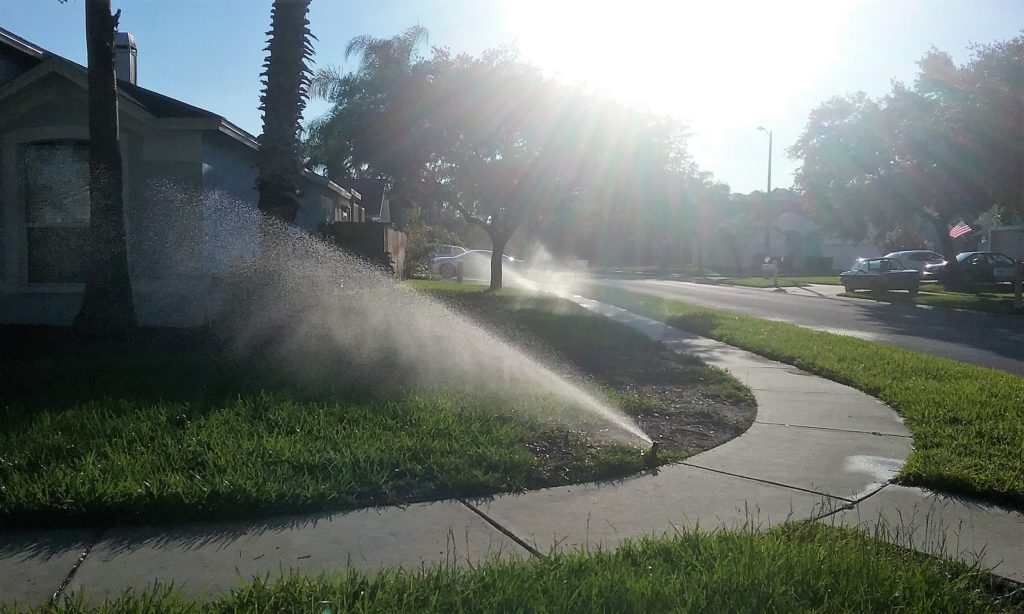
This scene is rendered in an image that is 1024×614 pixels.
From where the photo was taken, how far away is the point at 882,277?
28016 millimetres

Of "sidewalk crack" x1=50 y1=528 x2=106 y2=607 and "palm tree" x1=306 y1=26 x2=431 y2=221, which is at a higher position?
"palm tree" x1=306 y1=26 x2=431 y2=221

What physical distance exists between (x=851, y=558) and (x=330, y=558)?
230cm

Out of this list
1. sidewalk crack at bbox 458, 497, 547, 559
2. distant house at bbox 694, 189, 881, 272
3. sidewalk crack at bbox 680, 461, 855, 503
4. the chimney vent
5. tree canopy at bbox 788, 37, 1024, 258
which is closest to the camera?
sidewalk crack at bbox 458, 497, 547, 559

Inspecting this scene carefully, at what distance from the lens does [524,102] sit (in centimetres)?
2067

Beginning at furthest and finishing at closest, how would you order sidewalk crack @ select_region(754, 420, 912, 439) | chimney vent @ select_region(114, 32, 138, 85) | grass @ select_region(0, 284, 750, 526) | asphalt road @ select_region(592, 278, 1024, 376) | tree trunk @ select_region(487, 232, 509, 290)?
tree trunk @ select_region(487, 232, 509, 290) < chimney vent @ select_region(114, 32, 138, 85) < asphalt road @ select_region(592, 278, 1024, 376) < sidewalk crack @ select_region(754, 420, 912, 439) < grass @ select_region(0, 284, 750, 526)

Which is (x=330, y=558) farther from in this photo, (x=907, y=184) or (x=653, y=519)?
(x=907, y=184)

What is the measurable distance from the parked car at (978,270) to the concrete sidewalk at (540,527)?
93.2ft

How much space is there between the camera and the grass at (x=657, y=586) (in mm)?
3312

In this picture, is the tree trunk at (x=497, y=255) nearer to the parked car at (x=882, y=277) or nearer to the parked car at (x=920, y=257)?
the parked car at (x=882, y=277)

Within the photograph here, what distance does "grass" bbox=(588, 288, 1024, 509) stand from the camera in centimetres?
528

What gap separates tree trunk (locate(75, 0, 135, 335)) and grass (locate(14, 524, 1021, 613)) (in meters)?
6.87

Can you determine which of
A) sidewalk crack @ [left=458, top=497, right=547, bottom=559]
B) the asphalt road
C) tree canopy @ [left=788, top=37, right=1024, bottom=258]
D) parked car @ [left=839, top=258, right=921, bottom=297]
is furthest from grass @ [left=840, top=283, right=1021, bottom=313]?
sidewalk crack @ [left=458, top=497, right=547, bottom=559]

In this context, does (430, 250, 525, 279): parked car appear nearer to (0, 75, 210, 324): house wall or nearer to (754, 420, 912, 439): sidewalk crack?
(0, 75, 210, 324): house wall

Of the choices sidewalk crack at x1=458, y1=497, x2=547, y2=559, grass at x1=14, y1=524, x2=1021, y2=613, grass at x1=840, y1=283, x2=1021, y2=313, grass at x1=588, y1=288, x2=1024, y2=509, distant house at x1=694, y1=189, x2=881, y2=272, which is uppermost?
distant house at x1=694, y1=189, x2=881, y2=272
